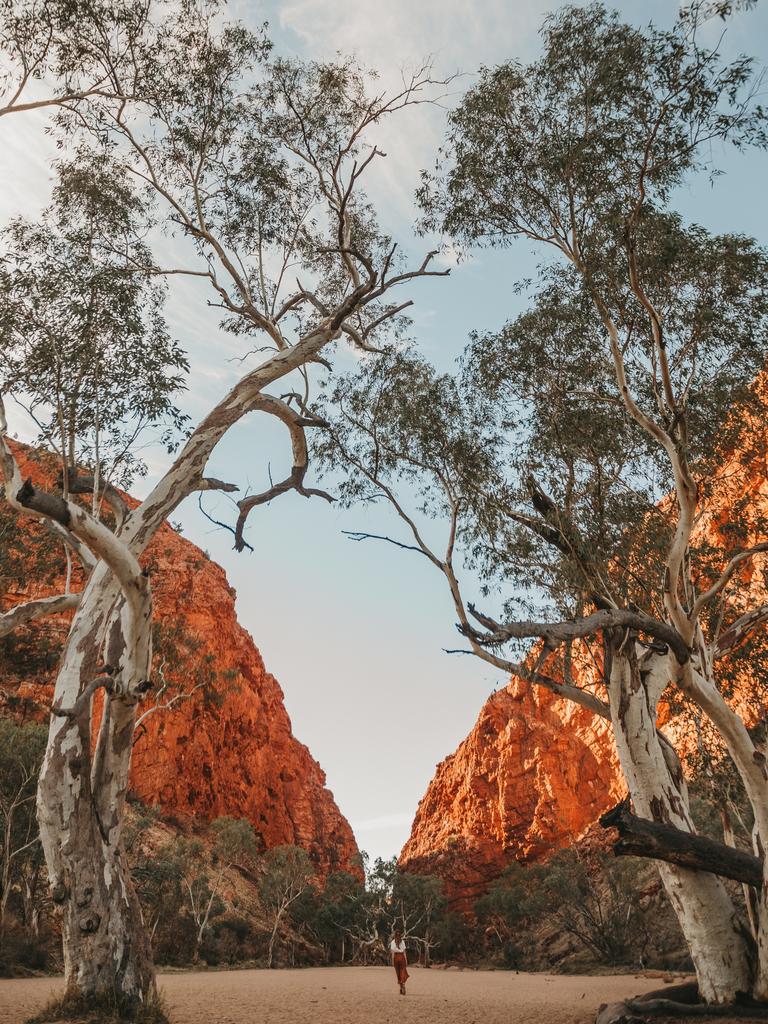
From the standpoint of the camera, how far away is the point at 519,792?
4356cm

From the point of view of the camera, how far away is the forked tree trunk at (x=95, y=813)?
633 centimetres

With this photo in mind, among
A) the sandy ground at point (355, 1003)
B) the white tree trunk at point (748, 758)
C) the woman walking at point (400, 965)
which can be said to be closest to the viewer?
the white tree trunk at point (748, 758)

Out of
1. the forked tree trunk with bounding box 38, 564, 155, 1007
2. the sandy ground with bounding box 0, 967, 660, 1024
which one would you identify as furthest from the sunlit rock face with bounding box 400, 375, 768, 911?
the forked tree trunk with bounding box 38, 564, 155, 1007

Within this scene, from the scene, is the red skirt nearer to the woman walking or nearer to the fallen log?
the woman walking

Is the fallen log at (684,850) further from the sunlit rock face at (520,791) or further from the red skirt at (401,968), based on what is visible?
the sunlit rock face at (520,791)

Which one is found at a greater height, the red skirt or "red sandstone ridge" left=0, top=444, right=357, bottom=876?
"red sandstone ridge" left=0, top=444, right=357, bottom=876

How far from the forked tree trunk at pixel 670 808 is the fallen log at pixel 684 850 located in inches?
10.7

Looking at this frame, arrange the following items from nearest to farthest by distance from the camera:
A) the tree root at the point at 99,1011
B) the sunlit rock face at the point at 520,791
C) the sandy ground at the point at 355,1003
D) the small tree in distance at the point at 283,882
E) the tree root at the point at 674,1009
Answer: the tree root at the point at 99,1011 → the tree root at the point at 674,1009 → the sandy ground at the point at 355,1003 → the small tree in distance at the point at 283,882 → the sunlit rock face at the point at 520,791

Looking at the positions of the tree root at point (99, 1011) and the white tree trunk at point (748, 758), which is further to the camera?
the white tree trunk at point (748, 758)

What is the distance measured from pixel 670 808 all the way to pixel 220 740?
3714cm

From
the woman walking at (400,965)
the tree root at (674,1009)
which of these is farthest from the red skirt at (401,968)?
the tree root at (674,1009)

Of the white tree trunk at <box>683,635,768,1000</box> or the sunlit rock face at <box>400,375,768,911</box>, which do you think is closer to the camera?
the white tree trunk at <box>683,635,768,1000</box>

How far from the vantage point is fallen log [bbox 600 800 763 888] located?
7.12 m

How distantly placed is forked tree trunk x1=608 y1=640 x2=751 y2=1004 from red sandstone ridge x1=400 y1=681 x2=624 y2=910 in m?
34.1
